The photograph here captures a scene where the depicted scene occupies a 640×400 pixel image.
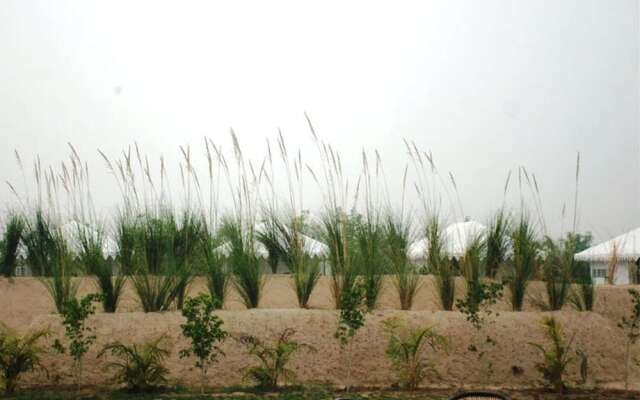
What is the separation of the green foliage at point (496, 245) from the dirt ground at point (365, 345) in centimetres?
113

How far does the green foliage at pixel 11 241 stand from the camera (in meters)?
9.66

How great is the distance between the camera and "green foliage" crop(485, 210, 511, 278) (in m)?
9.74

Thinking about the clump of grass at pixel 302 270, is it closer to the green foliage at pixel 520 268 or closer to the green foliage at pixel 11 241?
the green foliage at pixel 520 268

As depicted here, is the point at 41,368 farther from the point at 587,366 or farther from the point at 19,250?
the point at 587,366

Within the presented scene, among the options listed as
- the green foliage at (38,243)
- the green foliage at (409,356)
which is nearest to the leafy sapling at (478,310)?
the green foliage at (409,356)

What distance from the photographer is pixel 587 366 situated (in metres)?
8.16

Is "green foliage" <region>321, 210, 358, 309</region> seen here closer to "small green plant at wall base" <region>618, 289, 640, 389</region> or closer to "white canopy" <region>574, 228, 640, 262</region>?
"small green plant at wall base" <region>618, 289, 640, 389</region>

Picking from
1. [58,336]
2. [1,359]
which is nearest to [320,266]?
[58,336]

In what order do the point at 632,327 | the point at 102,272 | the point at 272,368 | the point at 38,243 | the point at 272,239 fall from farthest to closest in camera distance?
the point at 272,239 → the point at 38,243 → the point at 102,272 → the point at 632,327 → the point at 272,368

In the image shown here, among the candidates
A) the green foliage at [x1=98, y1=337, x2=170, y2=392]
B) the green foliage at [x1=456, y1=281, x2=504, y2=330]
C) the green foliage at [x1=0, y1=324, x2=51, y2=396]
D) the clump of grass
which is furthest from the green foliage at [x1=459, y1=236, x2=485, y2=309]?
the green foliage at [x1=0, y1=324, x2=51, y2=396]

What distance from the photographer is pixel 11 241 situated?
9703mm

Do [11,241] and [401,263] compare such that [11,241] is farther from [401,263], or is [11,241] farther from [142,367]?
[401,263]

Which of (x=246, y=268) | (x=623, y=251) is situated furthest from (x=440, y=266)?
(x=623, y=251)

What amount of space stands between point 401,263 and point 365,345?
4.78ft
